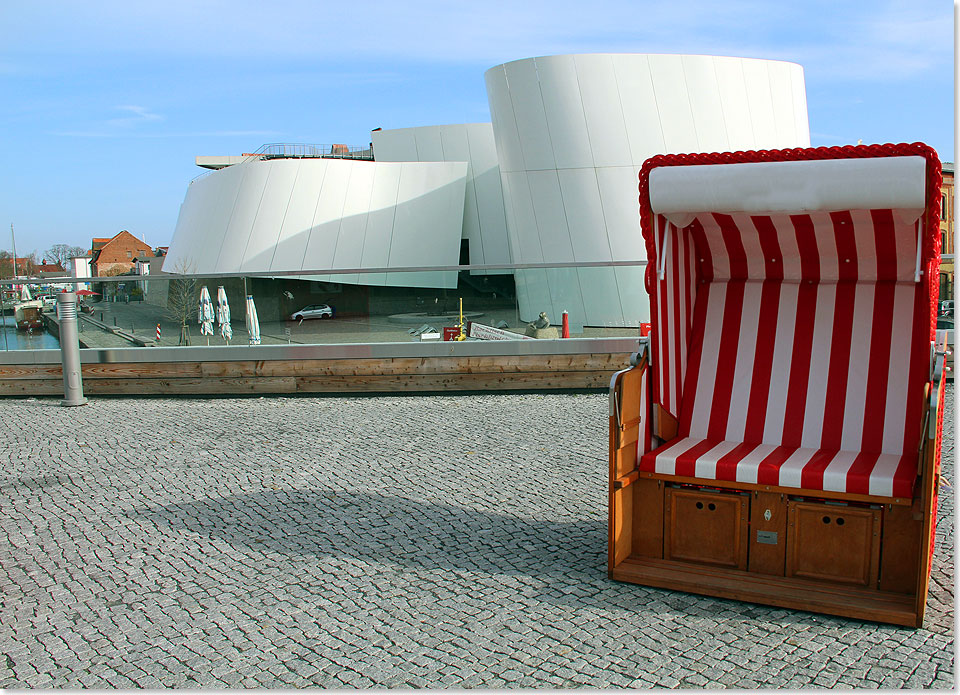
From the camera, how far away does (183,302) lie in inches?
446

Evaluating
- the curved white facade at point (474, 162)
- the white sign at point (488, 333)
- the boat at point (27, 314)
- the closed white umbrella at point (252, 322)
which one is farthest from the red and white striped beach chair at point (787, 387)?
the curved white facade at point (474, 162)

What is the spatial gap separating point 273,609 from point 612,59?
2030 centimetres

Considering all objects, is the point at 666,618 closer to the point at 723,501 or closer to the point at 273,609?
the point at 723,501

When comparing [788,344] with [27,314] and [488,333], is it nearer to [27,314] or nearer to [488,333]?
[488,333]

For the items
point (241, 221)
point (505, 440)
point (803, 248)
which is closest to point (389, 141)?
point (241, 221)

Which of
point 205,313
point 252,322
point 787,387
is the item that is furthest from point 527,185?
point 787,387

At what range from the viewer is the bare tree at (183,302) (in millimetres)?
11312

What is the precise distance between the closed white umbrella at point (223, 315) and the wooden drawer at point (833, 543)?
8514mm

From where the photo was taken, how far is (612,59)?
2203 cm

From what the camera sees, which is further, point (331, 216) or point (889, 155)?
point (331, 216)

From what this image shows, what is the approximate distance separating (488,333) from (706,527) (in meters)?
6.37

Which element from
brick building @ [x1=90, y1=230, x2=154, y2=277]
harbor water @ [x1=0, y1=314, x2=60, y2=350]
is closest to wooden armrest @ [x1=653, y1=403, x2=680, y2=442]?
harbor water @ [x1=0, y1=314, x2=60, y2=350]

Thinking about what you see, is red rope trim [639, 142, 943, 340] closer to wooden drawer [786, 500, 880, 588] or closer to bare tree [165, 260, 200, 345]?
wooden drawer [786, 500, 880, 588]

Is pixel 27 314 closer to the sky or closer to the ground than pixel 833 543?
closer to the sky
